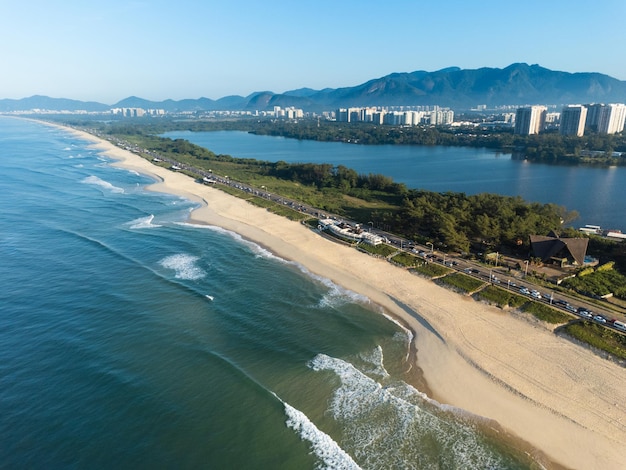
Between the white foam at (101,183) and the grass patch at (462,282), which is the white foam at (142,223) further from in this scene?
the grass patch at (462,282)

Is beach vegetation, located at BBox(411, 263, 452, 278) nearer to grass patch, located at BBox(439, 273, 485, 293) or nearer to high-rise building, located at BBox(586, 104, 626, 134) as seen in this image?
grass patch, located at BBox(439, 273, 485, 293)

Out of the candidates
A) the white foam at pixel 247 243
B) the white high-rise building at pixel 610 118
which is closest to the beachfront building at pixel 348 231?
the white foam at pixel 247 243

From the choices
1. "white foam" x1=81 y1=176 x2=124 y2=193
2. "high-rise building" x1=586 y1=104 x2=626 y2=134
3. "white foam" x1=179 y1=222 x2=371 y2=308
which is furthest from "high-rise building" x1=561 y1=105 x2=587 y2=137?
"white foam" x1=81 y1=176 x2=124 y2=193

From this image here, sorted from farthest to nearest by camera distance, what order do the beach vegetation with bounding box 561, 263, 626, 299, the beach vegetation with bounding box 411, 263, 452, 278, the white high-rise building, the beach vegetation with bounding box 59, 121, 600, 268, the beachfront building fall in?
the white high-rise building < the beachfront building < the beach vegetation with bounding box 59, 121, 600, 268 < the beach vegetation with bounding box 411, 263, 452, 278 < the beach vegetation with bounding box 561, 263, 626, 299

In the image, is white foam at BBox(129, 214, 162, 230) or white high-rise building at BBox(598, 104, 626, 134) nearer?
white foam at BBox(129, 214, 162, 230)

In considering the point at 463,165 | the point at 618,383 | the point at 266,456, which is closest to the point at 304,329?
the point at 266,456

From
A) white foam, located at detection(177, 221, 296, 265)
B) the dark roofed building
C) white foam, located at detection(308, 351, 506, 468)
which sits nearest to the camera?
white foam, located at detection(308, 351, 506, 468)

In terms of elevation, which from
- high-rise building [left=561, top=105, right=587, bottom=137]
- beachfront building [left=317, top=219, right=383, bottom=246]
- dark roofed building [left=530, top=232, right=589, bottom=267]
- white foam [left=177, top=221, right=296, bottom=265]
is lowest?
white foam [left=177, top=221, right=296, bottom=265]
